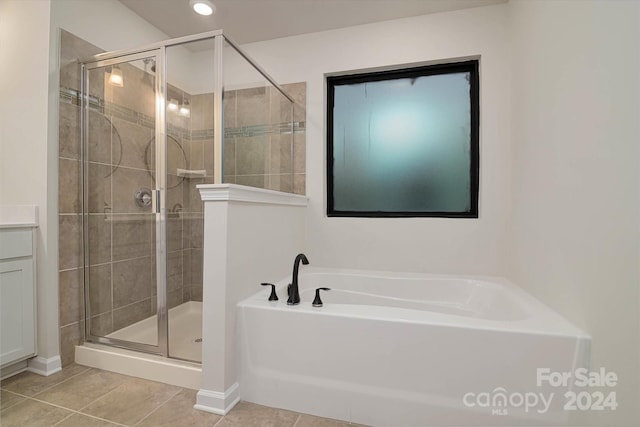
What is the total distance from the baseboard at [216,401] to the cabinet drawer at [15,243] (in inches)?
51.3

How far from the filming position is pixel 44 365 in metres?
1.77

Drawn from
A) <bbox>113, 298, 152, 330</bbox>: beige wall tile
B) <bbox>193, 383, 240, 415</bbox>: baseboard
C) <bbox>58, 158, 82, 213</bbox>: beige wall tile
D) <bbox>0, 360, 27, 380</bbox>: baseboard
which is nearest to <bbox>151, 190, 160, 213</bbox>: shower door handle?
<bbox>58, 158, 82, 213</bbox>: beige wall tile

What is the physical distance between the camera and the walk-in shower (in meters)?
1.83

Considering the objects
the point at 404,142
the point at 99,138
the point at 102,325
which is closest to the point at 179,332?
the point at 102,325

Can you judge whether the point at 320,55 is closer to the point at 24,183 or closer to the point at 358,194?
the point at 358,194

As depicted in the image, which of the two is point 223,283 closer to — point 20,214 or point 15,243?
point 15,243

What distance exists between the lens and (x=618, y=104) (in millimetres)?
1004

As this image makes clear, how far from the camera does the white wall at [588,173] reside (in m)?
0.95

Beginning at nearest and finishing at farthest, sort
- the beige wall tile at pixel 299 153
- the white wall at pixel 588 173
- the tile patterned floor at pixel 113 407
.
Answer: the white wall at pixel 588 173 < the tile patterned floor at pixel 113 407 < the beige wall tile at pixel 299 153

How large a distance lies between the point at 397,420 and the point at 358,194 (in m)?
1.61

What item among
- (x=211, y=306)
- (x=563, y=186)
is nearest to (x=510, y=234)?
(x=563, y=186)

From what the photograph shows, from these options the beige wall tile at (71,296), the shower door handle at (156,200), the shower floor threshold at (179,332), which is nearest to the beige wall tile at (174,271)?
the shower floor threshold at (179,332)

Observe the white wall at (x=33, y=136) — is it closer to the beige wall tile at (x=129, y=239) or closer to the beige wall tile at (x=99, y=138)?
the beige wall tile at (x=99, y=138)

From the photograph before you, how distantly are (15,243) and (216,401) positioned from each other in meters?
1.43
